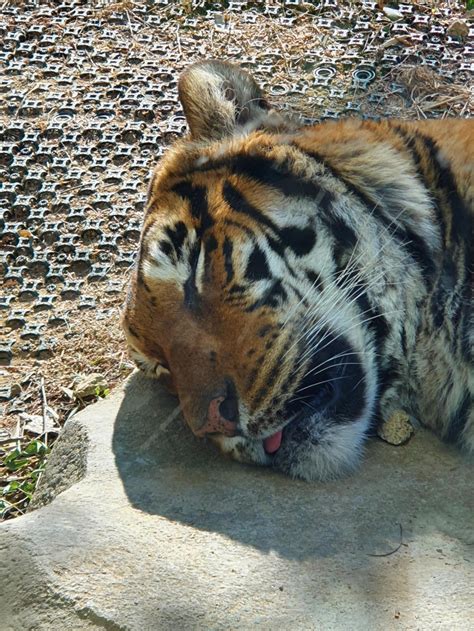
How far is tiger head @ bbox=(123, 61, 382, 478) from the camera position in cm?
323

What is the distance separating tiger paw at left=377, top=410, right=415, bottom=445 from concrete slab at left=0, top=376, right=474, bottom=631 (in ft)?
0.14

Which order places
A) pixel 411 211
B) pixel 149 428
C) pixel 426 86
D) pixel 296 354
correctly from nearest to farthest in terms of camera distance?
pixel 296 354, pixel 411 211, pixel 149 428, pixel 426 86

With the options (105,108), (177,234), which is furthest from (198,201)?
(105,108)

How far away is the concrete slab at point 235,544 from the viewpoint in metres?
2.74

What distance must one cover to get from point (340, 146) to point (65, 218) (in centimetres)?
228

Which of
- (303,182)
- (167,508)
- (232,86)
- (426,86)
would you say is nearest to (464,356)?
(303,182)

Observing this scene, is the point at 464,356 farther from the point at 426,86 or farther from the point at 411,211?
the point at 426,86

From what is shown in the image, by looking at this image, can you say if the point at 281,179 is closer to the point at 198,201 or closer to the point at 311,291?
the point at 198,201

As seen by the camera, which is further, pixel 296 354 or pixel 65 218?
pixel 65 218

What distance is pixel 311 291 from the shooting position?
3.44 m

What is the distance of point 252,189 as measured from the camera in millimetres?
3570

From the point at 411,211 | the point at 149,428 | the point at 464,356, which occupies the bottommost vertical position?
the point at 149,428

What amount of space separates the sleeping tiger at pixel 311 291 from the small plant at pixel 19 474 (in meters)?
0.95

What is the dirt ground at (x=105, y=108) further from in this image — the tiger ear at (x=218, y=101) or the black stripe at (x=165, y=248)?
the tiger ear at (x=218, y=101)
